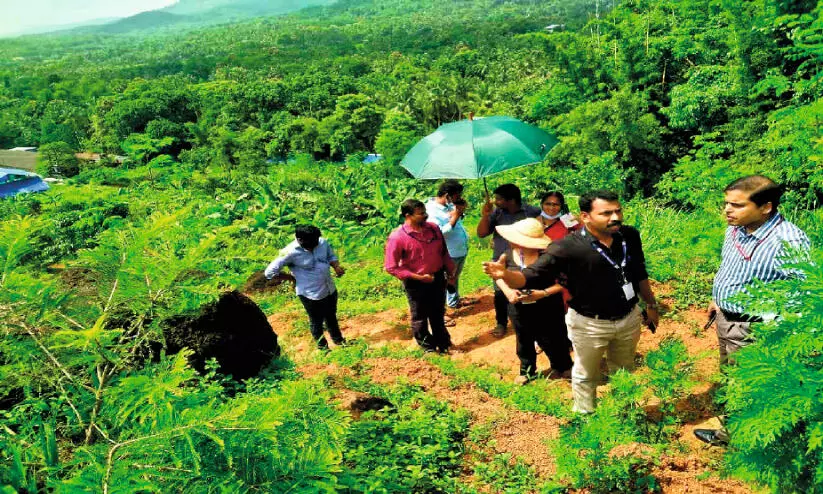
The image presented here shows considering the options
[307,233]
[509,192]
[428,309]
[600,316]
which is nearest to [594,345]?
[600,316]

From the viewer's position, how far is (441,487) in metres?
2.75

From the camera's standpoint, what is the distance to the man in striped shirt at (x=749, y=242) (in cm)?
273

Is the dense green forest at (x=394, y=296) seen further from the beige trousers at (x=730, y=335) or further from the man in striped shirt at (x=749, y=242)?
the man in striped shirt at (x=749, y=242)

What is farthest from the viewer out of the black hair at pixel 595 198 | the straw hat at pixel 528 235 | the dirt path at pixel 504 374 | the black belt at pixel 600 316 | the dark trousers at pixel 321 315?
the dark trousers at pixel 321 315

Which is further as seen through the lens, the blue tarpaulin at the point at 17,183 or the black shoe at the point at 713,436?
the blue tarpaulin at the point at 17,183

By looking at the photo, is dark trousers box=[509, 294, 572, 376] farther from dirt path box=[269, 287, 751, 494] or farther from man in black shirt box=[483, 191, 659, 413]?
man in black shirt box=[483, 191, 659, 413]

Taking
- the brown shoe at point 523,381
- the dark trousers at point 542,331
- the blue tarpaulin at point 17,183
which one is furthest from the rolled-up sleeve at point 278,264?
the blue tarpaulin at point 17,183

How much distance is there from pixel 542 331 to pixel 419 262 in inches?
46.7

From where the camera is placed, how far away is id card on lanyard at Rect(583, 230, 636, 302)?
2922mm

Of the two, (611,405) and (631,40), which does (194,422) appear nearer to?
(611,405)

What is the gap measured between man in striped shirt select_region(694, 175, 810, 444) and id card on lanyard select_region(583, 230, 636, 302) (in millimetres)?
463

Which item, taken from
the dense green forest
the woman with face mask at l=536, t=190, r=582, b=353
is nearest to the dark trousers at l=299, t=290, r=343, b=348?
the dense green forest

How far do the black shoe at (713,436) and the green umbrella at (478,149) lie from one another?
7.83 ft

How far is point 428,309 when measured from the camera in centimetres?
478
